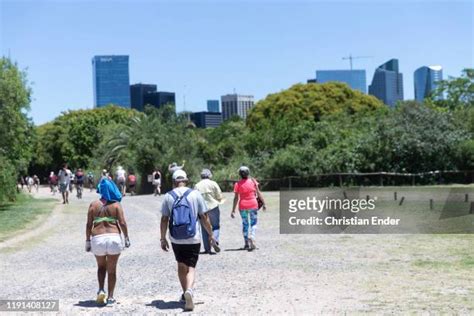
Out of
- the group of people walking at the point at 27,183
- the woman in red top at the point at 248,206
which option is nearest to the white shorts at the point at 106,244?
the woman in red top at the point at 248,206

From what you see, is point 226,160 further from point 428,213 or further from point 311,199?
point 428,213

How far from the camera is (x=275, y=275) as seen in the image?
34.7ft

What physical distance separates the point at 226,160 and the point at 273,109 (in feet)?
41.1

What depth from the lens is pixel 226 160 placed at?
2014 inches

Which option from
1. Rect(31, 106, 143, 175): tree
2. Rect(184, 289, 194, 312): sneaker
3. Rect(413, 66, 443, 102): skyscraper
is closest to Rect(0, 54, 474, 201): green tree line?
Rect(184, 289, 194, 312): sneaker

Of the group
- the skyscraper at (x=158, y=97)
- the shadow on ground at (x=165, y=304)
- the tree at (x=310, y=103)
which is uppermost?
the skyscraper at (x=158, y=97)

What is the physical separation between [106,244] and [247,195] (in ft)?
18.7

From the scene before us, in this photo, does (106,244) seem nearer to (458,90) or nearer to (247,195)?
(247,195)

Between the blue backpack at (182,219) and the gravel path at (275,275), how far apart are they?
931mm

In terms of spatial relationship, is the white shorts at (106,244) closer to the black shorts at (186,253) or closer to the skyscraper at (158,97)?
the black shorts at (186,253)

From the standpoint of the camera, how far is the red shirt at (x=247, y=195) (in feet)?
45.3

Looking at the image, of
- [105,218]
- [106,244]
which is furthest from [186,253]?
[105,218]

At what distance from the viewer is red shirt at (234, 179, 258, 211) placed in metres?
13.8

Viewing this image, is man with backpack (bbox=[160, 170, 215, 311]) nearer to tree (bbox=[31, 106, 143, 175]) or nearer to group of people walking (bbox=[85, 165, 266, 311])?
group of people walking (bbox=[85, 165, 266, 311])
